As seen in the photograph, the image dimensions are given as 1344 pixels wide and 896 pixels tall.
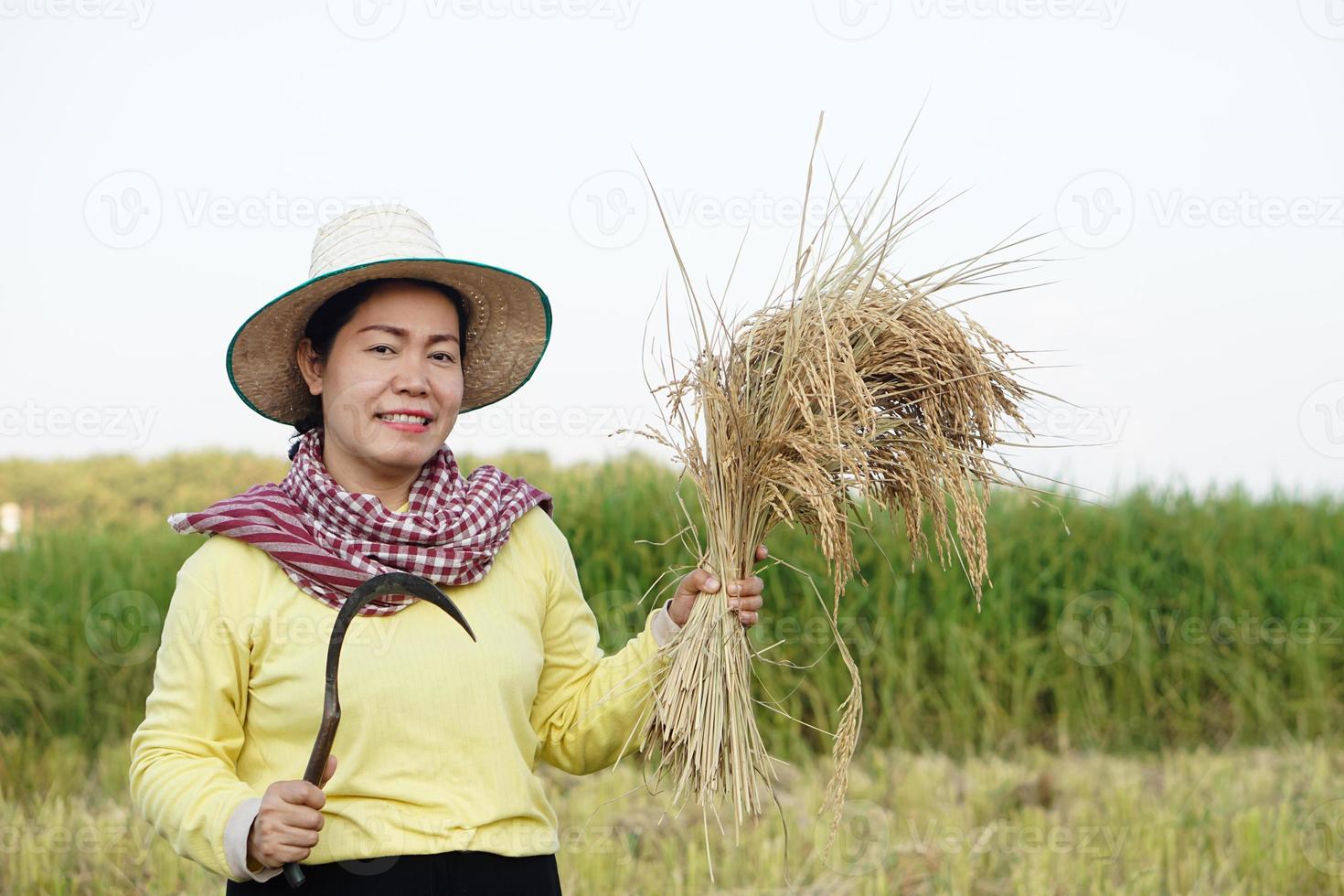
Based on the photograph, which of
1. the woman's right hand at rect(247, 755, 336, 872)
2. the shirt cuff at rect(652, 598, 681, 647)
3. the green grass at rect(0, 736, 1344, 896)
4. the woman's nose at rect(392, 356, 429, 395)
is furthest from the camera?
the green grass at rect(0, 736, 1344, 896)

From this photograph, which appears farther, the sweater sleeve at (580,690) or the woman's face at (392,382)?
the sweater sleeve at (580,690)

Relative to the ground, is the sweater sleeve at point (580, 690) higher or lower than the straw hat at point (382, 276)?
lower

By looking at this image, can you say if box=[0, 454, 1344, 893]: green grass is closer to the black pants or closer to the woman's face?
the black pants

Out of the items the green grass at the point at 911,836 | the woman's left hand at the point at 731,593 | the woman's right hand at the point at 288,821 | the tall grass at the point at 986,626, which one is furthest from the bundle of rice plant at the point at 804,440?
the tall grass at the point at 986,626

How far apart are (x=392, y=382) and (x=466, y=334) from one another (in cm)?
49

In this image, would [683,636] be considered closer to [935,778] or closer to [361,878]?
Answer: [361,878]

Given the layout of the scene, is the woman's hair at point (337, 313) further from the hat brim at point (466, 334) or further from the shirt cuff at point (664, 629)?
the shirt cuff at point (664, 629)

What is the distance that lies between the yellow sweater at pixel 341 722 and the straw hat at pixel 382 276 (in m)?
0.48

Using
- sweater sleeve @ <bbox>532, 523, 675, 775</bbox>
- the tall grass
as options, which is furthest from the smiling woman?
the tall grass

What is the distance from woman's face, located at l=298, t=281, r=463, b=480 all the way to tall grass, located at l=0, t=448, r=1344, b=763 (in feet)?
12.7

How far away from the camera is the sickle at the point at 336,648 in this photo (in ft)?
6.10

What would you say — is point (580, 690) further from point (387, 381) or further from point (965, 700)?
point (965, 700)

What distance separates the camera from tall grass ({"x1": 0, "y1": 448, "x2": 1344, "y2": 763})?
6.10 metres

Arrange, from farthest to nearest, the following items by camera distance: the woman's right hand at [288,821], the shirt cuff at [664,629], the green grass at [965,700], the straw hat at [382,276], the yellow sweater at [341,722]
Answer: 1. the green grass at [965,700]
2. the shirt cuff at [664,629]
3. the straw hat at [382,276]
4. the yellow sweater at [341,722]
5. the woman's right hand at [288,821]
